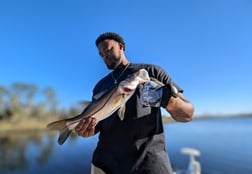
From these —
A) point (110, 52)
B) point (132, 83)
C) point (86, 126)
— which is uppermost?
point (110, 52)

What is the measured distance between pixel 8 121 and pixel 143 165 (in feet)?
208

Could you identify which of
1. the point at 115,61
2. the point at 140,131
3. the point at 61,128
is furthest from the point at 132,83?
the point at 61,128

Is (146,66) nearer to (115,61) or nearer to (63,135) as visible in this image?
(115,61)

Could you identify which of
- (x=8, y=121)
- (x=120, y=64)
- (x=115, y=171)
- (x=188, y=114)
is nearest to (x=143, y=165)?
(x=115, y=171)

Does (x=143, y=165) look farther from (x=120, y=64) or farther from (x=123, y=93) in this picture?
(x=120, y=64)

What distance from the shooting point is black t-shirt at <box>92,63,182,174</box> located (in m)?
2.27

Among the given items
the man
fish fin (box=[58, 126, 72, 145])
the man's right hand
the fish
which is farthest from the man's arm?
fish fin (box=[58, 126, 72, 145])

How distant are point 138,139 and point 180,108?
0.41m

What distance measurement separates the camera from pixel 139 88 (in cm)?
227

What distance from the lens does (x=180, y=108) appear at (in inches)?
90.7

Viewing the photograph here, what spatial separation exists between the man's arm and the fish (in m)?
0.27

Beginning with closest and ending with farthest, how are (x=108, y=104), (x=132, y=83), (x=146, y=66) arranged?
(x=132, y=83)
(x=108, y=104)
(x=146, y=66)

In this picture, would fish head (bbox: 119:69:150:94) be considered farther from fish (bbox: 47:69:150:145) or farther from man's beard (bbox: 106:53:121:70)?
man's beard (bbox: 106:53:121:70)

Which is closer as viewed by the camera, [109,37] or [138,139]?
[138,139]
